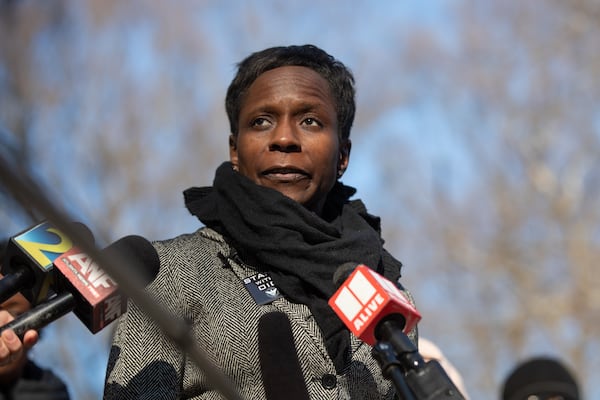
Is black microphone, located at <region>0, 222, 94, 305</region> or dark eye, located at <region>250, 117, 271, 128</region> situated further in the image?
dark eye, located at <region>250, 117, 271, 128</region>

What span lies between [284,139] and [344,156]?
1.59ft

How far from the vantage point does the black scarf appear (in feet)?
10.5

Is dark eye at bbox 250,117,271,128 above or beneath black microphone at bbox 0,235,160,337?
above

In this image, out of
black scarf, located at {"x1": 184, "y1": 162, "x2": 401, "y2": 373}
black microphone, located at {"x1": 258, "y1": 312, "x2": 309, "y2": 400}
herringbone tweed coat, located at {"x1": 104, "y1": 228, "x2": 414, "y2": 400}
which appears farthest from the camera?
black scarf, located at {"x1": 184, "y1": 162, "x2": 401, "y2": 373}

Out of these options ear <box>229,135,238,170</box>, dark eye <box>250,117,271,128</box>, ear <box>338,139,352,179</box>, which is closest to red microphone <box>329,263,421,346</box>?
dark eye <box>250,117,271,128</box>

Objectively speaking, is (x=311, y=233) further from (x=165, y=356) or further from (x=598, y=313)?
(x=598, y=313)

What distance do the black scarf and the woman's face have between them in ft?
0.33

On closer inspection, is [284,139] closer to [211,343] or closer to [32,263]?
[211,343]

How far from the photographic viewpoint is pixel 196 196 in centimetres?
360

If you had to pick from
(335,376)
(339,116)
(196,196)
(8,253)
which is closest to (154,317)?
(8,253)

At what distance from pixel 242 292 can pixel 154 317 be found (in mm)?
1808

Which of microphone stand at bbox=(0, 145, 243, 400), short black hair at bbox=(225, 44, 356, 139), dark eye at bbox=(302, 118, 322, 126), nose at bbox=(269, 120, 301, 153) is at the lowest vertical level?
microphone stand at bbox=(0, 145, 243, 400)

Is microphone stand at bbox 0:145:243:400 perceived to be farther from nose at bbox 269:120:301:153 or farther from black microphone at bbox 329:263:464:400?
nose at bbox 269:120:301:153

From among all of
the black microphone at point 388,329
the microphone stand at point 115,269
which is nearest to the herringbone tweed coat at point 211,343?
the black microphone at point 388,329
